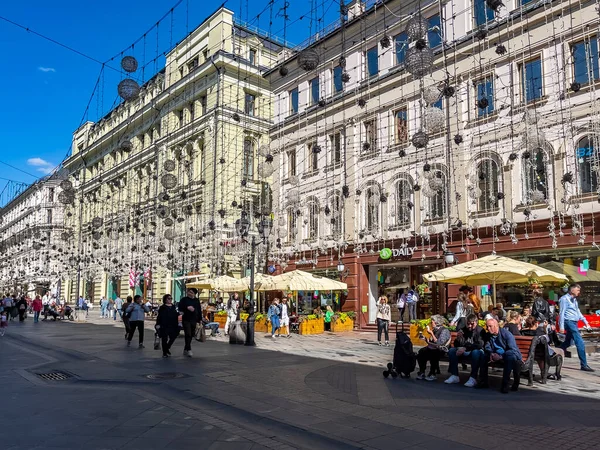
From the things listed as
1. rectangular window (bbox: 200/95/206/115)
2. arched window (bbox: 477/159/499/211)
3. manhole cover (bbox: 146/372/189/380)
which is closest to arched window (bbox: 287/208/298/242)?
arched window (bbox: 477/159/499/211)

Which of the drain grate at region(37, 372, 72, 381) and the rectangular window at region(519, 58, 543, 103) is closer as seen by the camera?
the drain grate at region(37, 372, 72, 381)

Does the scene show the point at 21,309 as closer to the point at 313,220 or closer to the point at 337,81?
the point at 313,220

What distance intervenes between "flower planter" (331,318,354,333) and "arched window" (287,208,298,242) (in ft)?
23.4

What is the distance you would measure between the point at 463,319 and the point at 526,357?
2368 mm

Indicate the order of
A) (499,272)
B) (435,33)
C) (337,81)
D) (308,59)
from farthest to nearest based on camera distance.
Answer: (337,81), (435,33), (499,272), (308,59)

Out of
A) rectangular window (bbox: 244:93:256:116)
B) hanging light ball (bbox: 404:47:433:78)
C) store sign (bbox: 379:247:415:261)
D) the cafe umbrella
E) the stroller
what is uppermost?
rectangular window (bbox: 244:93:256:116)

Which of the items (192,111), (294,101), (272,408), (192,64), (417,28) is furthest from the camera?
(192,64)

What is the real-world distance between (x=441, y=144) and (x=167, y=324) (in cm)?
1410

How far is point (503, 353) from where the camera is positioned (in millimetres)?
9070

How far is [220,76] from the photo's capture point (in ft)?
111

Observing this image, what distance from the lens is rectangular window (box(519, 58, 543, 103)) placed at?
19266 millimetres

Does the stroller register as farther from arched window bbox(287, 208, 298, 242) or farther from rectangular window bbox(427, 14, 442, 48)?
arched window bbox(287, 208, 298, 242)

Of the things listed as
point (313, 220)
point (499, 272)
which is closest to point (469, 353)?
point (499, 272)

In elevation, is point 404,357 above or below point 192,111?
below
